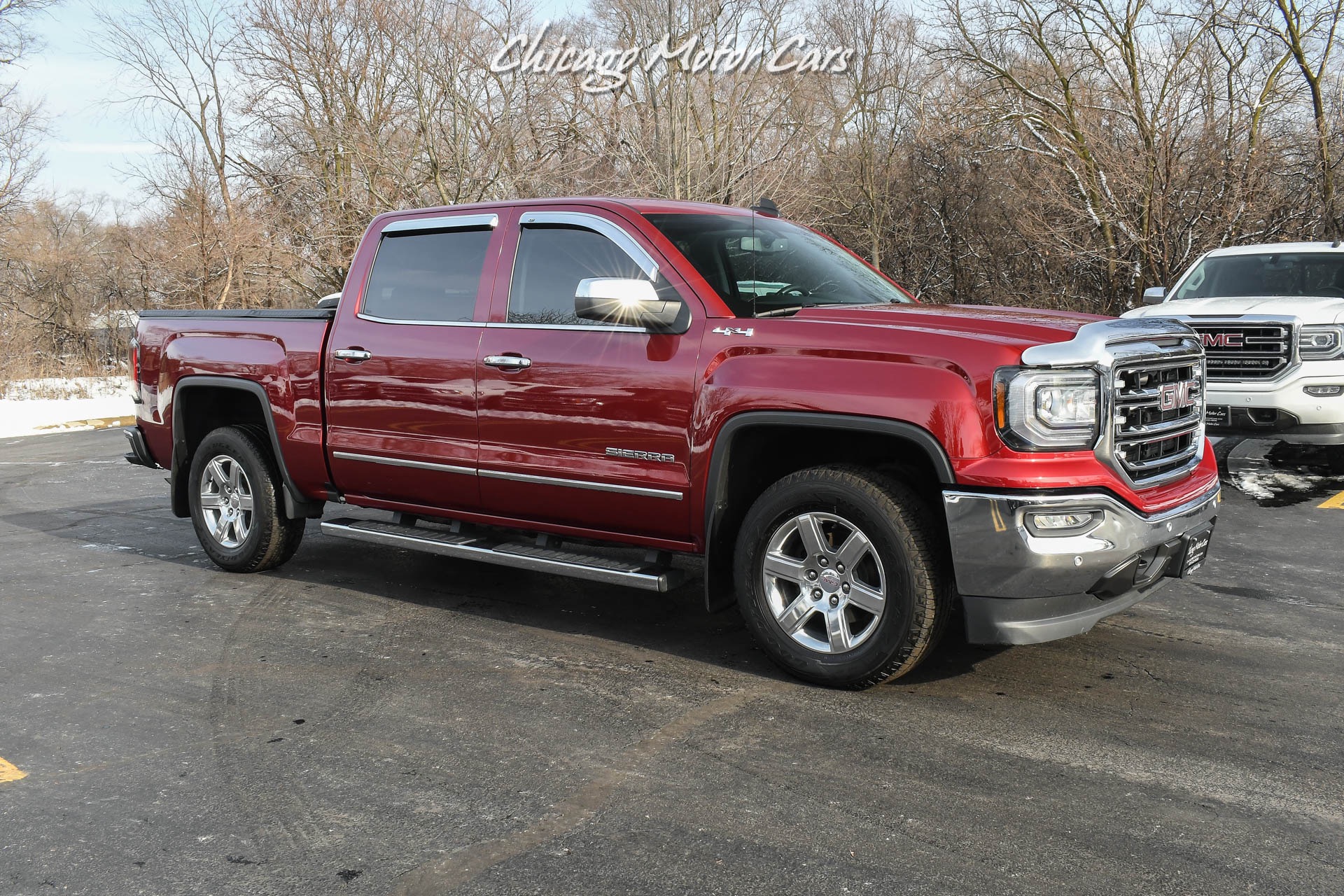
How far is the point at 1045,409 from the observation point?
416 centimetres

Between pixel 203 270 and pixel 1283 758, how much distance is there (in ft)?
84.1

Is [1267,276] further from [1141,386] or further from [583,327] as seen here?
[583,327]

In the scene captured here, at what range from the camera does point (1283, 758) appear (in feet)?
→ 12.6

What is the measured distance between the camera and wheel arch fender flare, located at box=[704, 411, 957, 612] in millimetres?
4250

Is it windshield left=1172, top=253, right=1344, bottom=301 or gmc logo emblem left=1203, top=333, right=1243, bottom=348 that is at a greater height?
windshield left=1172, top=253, right=1344, bottom=301

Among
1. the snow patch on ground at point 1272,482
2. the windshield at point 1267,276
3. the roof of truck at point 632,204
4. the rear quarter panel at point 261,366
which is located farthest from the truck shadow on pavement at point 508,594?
the windshield at point 1267,276

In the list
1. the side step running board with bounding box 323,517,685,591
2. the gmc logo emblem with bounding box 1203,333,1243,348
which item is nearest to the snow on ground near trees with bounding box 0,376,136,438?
the side step running board with bounding box 323,517,685,591

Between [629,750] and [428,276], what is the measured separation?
300 centimetres

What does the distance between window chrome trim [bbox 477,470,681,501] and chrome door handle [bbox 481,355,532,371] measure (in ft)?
1.63

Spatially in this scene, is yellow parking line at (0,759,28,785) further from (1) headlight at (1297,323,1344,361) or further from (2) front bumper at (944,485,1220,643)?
(1) headlight at (1297,323,1344,361)

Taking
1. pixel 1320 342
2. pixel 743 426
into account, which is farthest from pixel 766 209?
pixel 1320 342

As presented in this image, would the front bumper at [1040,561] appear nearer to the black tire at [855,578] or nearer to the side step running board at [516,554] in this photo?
the black tire at [855,578]

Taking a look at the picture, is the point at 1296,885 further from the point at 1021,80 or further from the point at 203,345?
the point at 1021,80

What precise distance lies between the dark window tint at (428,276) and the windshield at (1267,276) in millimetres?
7764
